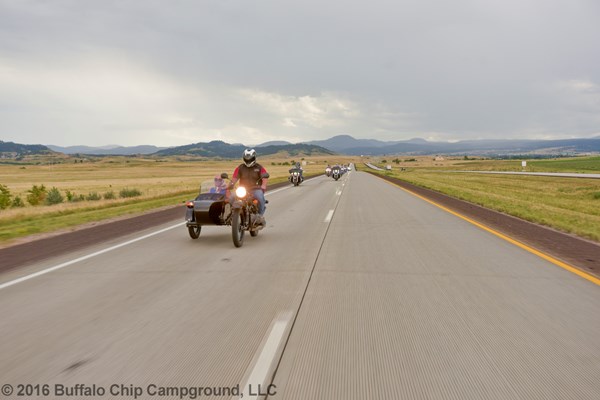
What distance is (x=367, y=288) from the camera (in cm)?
593

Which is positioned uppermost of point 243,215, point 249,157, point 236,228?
point 249,157

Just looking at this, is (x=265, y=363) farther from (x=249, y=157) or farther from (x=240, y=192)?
(x=249, y=157)

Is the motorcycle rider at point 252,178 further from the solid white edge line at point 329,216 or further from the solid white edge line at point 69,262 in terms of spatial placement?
the solid white edge line at point 329,216

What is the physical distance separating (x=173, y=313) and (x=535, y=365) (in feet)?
11.7

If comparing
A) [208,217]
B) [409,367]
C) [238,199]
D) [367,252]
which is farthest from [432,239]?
[409,367]

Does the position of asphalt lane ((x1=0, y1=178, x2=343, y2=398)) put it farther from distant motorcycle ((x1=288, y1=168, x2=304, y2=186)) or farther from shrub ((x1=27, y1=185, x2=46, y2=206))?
distant motorcycle ((x1=288, y1=168, x2=304, y2=186))

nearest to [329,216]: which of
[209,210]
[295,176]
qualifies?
[209,210]

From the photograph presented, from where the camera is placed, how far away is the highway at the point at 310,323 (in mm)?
3344

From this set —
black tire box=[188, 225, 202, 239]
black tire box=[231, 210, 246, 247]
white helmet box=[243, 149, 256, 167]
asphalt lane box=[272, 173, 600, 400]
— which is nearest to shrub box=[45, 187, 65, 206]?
black tire box=[188, 225, 202, 239]

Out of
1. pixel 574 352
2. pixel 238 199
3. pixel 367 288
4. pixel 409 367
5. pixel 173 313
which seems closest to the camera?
pixel 409 367

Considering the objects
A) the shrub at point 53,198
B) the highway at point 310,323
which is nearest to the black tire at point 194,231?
the highway at point 310,323

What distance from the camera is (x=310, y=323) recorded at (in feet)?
15.0

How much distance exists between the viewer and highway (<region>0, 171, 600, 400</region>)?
132 inches

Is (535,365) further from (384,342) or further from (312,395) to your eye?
(312,395)
